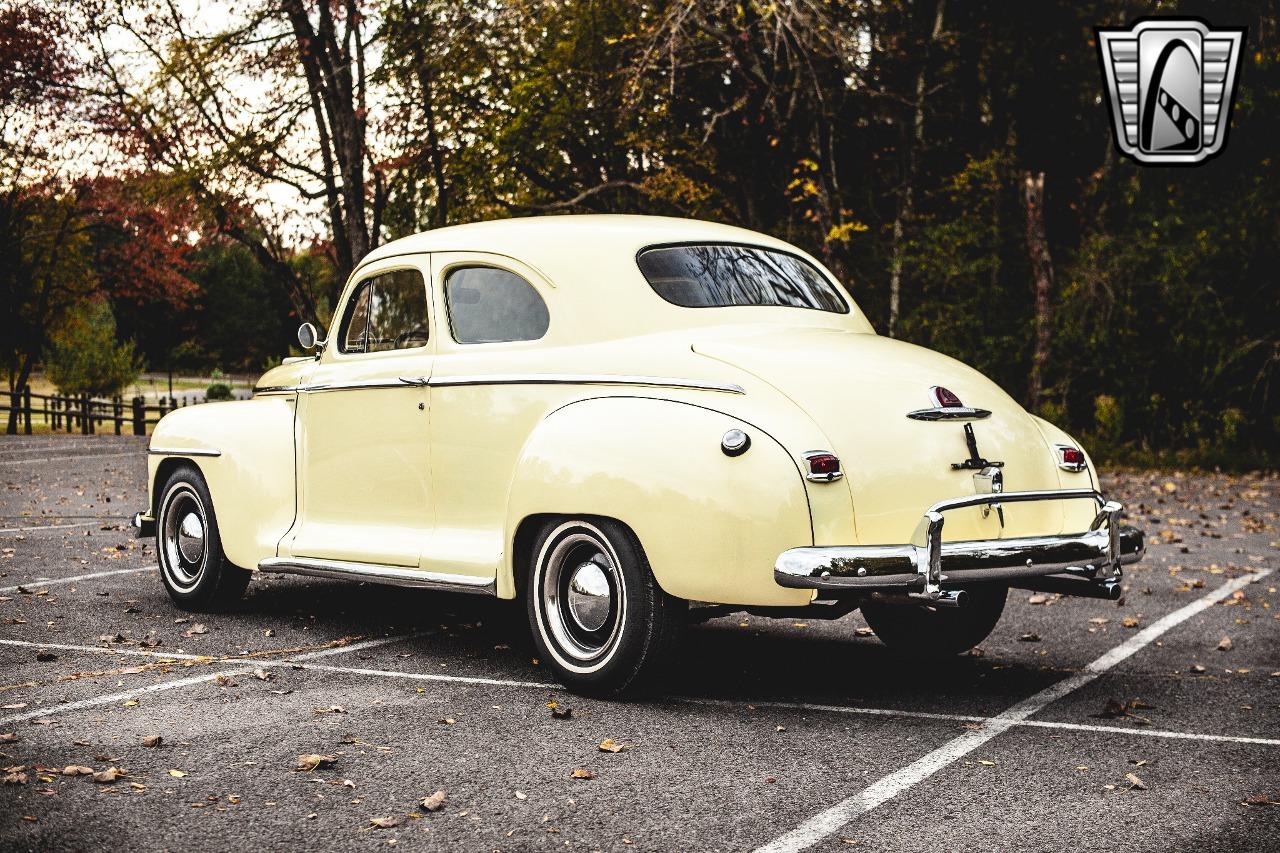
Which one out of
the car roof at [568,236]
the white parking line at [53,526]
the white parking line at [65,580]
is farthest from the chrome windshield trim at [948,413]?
the white parking line at [53,526]

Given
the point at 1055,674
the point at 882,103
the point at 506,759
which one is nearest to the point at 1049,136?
the point at 882,103

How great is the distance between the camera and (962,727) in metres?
5.31

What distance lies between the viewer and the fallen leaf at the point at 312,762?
15.2 feet

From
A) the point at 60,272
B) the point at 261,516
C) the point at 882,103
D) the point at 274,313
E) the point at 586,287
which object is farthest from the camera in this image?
the point at 274,313

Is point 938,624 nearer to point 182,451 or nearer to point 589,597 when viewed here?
point 589,597

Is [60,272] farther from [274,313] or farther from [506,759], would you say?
[274,313]

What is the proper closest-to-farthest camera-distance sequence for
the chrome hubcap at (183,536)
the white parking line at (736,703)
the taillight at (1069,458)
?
the white parking line at (736,703) → the taillight at (1069,458) → the chrome hubcap at (183,536)

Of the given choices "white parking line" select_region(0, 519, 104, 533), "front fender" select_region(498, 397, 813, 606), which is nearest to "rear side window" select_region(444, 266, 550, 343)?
"front fender" select_region(498, 397, 813, 606)

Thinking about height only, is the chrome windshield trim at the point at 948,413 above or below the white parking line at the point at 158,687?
above

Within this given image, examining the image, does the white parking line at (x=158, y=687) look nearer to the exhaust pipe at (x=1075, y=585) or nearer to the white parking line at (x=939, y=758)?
the white parking line at (x=939, y=758)

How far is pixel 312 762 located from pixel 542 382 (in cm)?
197

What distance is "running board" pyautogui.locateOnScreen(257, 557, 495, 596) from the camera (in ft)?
20.0

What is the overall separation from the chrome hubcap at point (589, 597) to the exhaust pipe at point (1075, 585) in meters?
1.63

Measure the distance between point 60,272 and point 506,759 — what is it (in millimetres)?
31869
